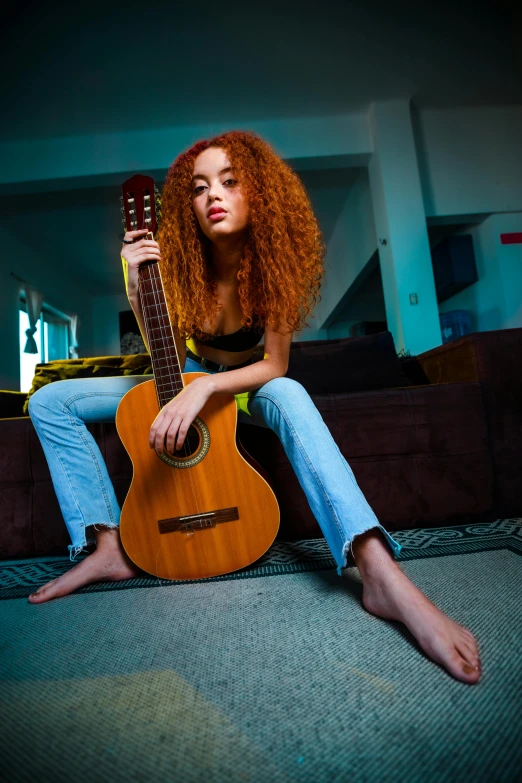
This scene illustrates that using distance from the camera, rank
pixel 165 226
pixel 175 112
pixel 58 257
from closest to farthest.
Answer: pixel 165 226, pixel 175 112, pixel 58 257

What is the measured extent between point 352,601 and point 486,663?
0.92 feet

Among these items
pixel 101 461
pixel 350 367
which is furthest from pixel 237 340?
pixel 350 367

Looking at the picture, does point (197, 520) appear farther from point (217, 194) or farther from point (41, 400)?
point (217, 194)

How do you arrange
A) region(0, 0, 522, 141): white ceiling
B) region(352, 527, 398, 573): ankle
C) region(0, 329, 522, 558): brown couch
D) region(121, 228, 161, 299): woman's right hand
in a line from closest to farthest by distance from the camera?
1. region(352, 527, 398, 573): ankle
2. region(121, 228, 161, 299): woman's right hand
3. region(0, 329, 522, 558): brown couch
4. region(0, 0, 522, 141): white ceiling

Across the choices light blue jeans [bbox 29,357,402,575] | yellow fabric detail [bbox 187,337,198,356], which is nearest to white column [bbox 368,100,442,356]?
A: yellow fabric detail [bbox 187,337,198,356]

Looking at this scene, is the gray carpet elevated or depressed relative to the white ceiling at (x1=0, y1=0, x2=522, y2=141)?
depressed

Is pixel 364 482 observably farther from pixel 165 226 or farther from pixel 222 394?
pixel 165 226

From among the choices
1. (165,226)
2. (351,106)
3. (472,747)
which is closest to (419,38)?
(351,106)

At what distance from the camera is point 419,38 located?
12.6 feet

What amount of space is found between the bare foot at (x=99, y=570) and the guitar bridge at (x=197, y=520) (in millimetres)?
175

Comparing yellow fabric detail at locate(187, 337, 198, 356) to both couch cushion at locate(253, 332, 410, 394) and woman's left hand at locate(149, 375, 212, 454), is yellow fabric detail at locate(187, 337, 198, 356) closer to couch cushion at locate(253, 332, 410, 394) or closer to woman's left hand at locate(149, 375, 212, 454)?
woman's left hand at locate(149, 375, 212, 454)

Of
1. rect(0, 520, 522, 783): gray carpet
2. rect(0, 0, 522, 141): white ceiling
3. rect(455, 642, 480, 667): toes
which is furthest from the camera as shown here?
rect(0, 0, 522, 141): white ceiling

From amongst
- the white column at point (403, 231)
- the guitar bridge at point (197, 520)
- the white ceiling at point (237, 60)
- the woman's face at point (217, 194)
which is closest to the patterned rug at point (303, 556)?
the guitar bridge at point (197, 520)

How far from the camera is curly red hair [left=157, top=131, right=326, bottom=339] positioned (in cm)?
118
